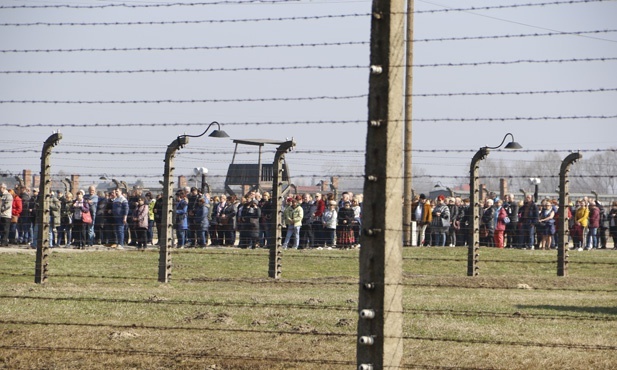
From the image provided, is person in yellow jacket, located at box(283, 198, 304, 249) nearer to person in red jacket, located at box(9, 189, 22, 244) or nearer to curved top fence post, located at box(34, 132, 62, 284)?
person in red jacket, located at box(9, 189, 22, 244)

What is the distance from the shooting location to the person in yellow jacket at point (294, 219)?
83.0 feet

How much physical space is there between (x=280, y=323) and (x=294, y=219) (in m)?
14.4

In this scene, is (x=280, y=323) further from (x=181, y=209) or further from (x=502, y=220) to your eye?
(x=502, y=220)

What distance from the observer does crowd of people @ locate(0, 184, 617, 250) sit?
25.1 metres

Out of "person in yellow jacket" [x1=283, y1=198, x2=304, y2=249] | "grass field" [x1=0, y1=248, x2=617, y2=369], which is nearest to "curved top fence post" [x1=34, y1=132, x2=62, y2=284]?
"grass field" [x1=0, y1=248, x2=617, y2=369]

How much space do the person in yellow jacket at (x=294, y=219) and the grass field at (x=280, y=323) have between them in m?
7.27

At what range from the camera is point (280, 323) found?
10867 millimetres

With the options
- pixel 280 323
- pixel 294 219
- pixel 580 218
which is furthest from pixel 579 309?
pixel 580 218

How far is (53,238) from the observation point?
28328 mm

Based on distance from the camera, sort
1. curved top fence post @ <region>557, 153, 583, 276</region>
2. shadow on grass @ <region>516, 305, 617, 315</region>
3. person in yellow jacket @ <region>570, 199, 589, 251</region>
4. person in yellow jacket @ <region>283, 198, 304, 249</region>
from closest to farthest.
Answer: shadow on grass @ <region>516, 305, 617, 315</region>, curved top fence post @ <region>557, 153, 583, 276</region>, person in yellow jacket @ <region>283, 198, 304, 249</region>, person in yellow jacket @ <region>570, 199, 589, 251</region>

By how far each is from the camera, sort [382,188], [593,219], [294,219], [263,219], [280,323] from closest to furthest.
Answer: [382,188]
[280,323]
[263,219]
[294,219]
[593,219]

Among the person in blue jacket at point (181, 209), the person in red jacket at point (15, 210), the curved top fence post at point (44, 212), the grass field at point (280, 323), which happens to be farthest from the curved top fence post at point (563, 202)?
the person in red jacket at point (15, 210)

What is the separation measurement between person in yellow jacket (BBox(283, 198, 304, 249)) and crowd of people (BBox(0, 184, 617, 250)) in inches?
1.1

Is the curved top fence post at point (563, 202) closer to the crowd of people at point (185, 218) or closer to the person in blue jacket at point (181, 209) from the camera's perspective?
the crowd of people at point (185, 218)
